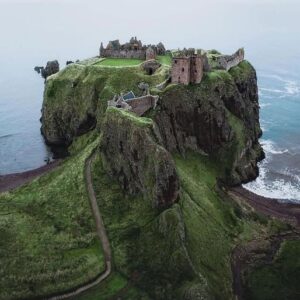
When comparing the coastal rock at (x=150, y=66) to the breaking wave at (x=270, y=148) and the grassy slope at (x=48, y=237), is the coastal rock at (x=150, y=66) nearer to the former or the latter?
the grassy slope at (x=48, y=237)

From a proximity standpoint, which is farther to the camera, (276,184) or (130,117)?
(276,184)

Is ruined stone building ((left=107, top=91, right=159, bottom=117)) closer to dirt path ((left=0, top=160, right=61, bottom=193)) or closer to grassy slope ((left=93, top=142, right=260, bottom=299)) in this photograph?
grassy slope ((left=93, top=142, right=260, bottom=299))

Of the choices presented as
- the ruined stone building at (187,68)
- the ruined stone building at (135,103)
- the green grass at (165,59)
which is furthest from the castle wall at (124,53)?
the ruined stone building at (135,103)

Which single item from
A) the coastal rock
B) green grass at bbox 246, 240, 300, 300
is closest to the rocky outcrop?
the coastal rock

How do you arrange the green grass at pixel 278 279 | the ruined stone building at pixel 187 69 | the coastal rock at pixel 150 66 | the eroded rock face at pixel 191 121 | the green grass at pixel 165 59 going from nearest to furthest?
1. the green grass at pixel 278 279
2. the eroded rock face at pixel 191 121
3. the ruined stone building at pixel 187 69
4. the coastal rock at pixel 150 66
5. the green grass at pixel 165 59

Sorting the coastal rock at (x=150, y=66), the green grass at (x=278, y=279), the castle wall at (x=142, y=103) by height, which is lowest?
the green grass at (x=278, y=279)

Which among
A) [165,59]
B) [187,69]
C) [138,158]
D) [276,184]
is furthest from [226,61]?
[138,158]

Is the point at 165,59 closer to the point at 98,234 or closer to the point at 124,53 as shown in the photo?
the point at 124,53
